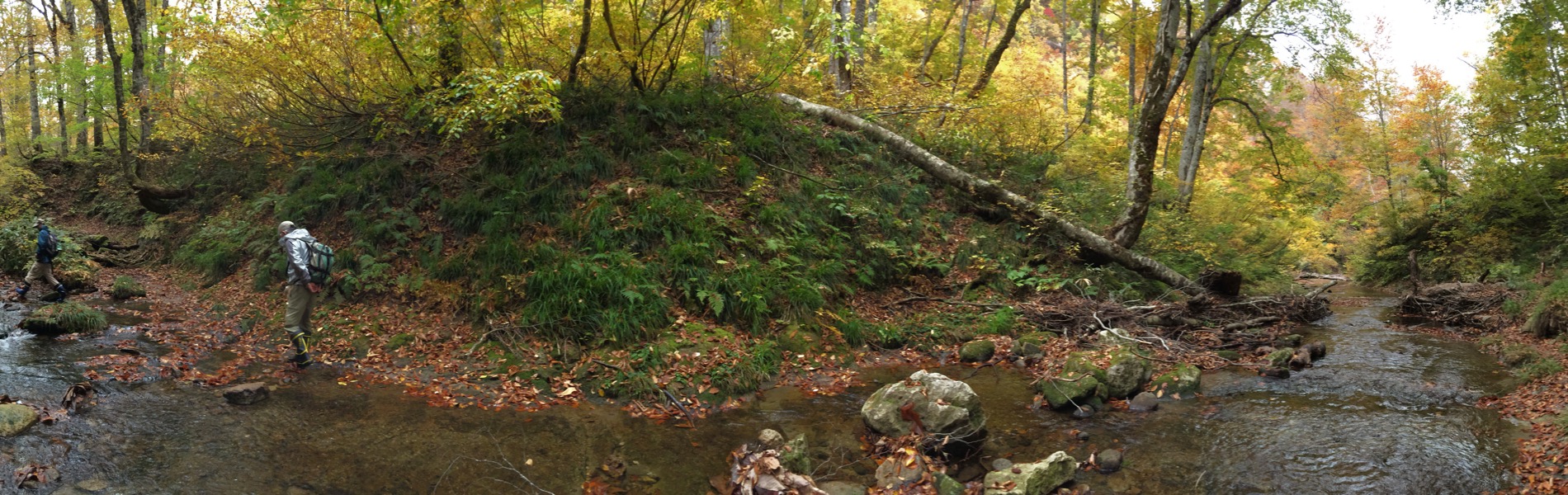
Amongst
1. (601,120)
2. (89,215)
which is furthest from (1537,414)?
(89,215)

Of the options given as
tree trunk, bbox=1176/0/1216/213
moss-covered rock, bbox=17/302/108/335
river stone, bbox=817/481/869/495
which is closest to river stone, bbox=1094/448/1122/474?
river stone, bbox=817/481/869/495

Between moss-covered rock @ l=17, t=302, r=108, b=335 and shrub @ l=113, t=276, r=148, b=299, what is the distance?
199 cm

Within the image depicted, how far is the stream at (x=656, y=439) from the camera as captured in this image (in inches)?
213

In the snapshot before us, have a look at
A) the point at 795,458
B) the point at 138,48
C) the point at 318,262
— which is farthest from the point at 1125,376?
the point at 138,48

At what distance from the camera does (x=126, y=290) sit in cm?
1133

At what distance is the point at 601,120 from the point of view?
39.3 ft

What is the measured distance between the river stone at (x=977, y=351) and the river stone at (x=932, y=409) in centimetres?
260

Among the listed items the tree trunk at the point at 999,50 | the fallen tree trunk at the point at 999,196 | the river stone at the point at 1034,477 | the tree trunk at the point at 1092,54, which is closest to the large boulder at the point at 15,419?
the river stone at the point at 1034,477

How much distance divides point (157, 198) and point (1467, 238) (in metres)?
28.2

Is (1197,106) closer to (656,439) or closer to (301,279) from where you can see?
(656,439)

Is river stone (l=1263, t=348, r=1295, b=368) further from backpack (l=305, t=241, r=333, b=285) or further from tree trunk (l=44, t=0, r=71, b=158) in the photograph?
tree trunk (l=44, t=0, r=71, b=158)

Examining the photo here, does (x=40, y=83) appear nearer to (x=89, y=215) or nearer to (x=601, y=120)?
(x=89, y=215)

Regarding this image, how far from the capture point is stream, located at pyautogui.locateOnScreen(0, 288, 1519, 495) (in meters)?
5.41

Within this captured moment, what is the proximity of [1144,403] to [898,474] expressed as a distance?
3.28 meters
